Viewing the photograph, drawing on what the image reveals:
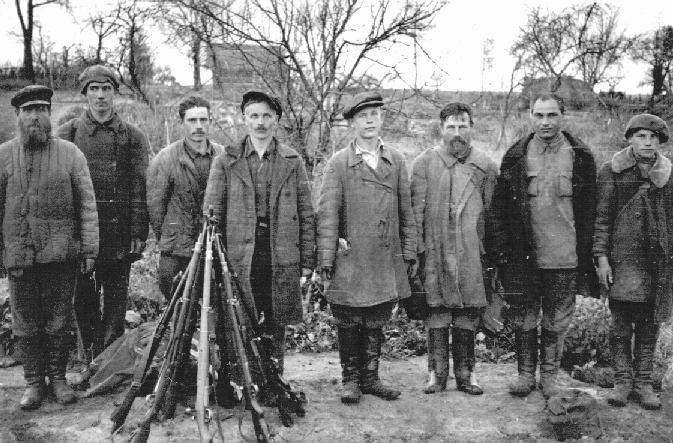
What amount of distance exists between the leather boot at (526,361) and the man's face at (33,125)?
13.1ft

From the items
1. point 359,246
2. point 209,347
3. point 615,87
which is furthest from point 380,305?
point 615,87

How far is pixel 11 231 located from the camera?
477 centimetres

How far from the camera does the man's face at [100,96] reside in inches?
208

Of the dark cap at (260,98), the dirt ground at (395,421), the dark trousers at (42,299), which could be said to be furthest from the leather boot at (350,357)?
the dark trousers at (42,299)

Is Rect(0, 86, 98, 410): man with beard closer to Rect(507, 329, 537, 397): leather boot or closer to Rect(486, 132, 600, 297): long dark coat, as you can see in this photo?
Rect(486, 132, 600, 297): long dark coat

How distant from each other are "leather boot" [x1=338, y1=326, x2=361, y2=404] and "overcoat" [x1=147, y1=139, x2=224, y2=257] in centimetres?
141

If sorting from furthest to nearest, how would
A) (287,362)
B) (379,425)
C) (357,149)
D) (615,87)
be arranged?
(615,87) → (287,362) → (357,149) → (379,425)

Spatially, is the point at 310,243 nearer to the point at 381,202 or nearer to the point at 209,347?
the point at 381,202

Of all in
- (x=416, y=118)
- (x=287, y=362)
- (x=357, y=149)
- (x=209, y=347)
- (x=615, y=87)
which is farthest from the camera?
(x=615, y=87)

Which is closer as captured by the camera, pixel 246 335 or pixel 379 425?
pixel 246 335

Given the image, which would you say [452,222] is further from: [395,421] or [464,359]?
[395,421]

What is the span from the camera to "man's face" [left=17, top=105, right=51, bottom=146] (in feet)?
15.8

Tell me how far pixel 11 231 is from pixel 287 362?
2.72 metres

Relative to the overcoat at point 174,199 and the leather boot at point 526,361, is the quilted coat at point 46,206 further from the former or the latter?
the leather boot at point 526,361
